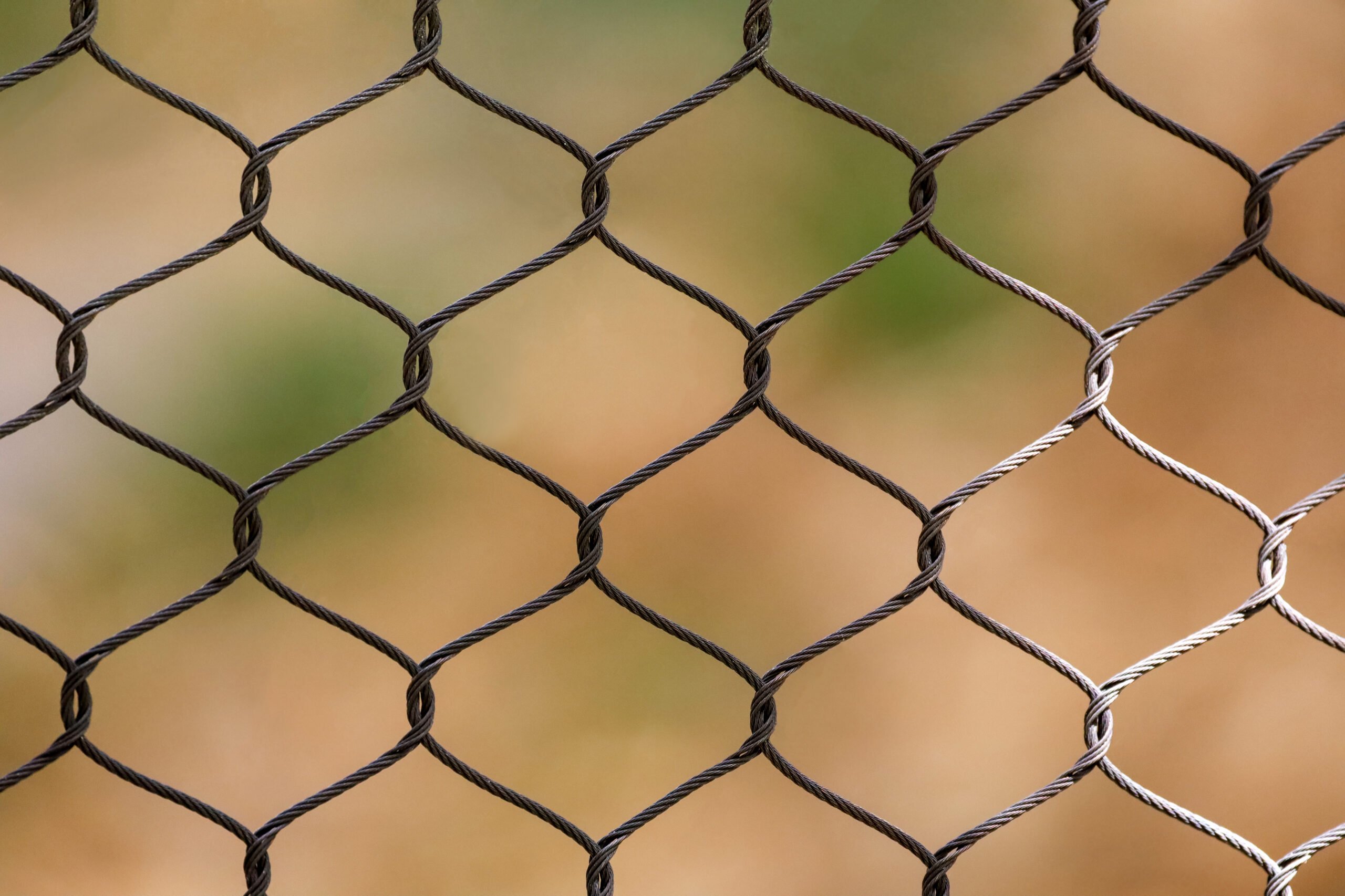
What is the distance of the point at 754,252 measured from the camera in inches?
70.2

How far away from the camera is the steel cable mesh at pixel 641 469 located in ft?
1.87

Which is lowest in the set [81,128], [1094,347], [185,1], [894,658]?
[1094,347]

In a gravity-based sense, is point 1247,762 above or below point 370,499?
below

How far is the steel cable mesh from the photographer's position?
570mm

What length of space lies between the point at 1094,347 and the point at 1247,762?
110 centimetres

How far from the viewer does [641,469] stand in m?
0.62

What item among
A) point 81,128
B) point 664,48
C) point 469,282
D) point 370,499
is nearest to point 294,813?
point 370,499

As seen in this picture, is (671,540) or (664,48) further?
(664,48)

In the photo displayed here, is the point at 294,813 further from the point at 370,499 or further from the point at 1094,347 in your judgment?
the point at 370,499

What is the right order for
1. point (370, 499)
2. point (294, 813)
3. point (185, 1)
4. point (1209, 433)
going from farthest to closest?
point (185, 1) → point (1209, 433) → point (370, 499) → point (294, 813)

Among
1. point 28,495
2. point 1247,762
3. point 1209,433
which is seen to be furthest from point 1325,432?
point 28,495

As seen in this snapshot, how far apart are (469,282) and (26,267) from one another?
607 mm

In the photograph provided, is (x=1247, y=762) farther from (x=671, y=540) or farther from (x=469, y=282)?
(x=469, y=282)

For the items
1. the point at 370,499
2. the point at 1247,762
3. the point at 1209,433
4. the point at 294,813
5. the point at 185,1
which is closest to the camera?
the point at 294,813
